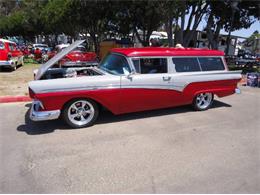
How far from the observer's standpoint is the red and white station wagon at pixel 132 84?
4754mm

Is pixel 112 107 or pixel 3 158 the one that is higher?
pixel 112 107

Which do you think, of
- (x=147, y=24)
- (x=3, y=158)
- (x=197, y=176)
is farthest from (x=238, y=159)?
(x=147, y=24)

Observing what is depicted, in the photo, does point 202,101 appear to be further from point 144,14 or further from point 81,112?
point 144,14

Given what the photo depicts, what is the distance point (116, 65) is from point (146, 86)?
830 mm

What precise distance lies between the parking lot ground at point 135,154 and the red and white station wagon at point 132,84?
0.40 m

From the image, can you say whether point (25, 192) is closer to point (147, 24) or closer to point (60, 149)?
point (60, 149)

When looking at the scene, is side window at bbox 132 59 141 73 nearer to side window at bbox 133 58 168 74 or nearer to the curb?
side window at bbox 133 58 168 74

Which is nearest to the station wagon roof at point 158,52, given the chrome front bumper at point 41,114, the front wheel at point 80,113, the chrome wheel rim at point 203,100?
the chrome wheel rim at point 203,100

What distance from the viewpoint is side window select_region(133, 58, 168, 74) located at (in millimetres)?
5416

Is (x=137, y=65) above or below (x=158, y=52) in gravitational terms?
below

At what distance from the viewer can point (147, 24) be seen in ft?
54.5

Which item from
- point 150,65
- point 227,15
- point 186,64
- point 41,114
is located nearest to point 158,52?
point 150,65

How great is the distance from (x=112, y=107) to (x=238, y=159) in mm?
2583

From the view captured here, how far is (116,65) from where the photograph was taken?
18.2 ft
